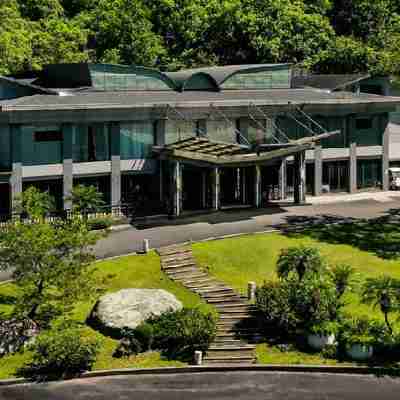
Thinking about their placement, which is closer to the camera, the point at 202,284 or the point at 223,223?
the point at 202,284

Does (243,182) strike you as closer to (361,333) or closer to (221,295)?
(221,295)

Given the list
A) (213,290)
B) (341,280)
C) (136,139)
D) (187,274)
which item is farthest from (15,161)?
(341,280)

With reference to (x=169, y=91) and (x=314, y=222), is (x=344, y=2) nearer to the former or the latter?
(x=169, y=91)

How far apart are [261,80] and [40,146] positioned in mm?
26100

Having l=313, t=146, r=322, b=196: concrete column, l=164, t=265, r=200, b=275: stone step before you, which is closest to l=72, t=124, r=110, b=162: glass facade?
l=164, t=265, r=200, b=275: stone step

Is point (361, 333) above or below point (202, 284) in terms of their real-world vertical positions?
below

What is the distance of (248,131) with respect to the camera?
79.0 meters

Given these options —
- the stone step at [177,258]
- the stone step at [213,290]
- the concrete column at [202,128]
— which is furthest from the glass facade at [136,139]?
the stone step at [213,290]

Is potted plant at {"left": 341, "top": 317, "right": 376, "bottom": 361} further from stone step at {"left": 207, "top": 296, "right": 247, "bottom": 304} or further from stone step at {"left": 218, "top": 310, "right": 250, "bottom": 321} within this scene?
stone step at {"left": 207, "top": 296, "right": 247, "bottom": 304}

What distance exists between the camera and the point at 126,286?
56312 mm

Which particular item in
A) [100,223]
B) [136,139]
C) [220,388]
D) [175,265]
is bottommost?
[220,388]

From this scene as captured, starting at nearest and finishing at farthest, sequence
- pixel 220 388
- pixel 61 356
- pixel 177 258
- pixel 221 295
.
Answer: pixel 220 388
pixel 61 356
pixel 221 295
pixel 177 258

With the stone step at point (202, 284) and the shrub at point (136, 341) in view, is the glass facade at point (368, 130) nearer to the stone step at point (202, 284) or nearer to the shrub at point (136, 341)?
the stone step at point (202, 284)

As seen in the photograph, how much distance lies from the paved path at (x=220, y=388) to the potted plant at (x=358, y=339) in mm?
1785
